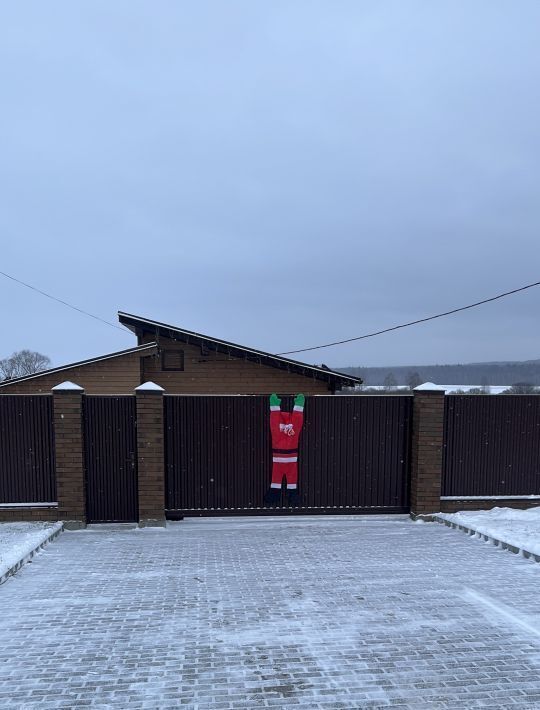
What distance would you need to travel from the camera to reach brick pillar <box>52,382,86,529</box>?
21.4ft

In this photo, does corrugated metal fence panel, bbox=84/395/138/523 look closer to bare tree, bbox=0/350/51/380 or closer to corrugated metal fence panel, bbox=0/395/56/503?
corrugated metal fence panel, bbox=0/395/56/503

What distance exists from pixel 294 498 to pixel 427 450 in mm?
2111

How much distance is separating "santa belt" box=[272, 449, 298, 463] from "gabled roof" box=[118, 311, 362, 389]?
5.00 metres

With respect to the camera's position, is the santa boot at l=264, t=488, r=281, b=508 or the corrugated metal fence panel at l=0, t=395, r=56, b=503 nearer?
the corrugated metal fence panel at l=0, t=395, r=56, b=503

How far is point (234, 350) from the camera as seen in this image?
12133 millimetres

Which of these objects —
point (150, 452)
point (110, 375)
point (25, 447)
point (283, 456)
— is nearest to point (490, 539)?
point (283, 456)

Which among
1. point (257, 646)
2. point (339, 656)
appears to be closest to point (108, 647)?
point (257, 646)

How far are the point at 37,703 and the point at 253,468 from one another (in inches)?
167

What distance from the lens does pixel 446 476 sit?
724cm

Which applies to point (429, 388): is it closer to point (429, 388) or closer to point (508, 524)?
point (429, 388)

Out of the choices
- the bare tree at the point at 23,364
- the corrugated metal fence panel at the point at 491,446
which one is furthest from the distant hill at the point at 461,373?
the corrugated metal fence panel at the point at 491,446

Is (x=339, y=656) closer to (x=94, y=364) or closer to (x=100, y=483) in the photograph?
(x=100, y=483)

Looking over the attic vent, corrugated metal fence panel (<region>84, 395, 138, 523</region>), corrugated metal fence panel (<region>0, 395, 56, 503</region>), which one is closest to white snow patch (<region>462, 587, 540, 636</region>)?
corrugated metal fence panel (<region>84, 395, 138, 523</region>)

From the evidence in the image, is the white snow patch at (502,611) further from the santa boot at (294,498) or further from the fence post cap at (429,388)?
the fence post cap at (429,388)
